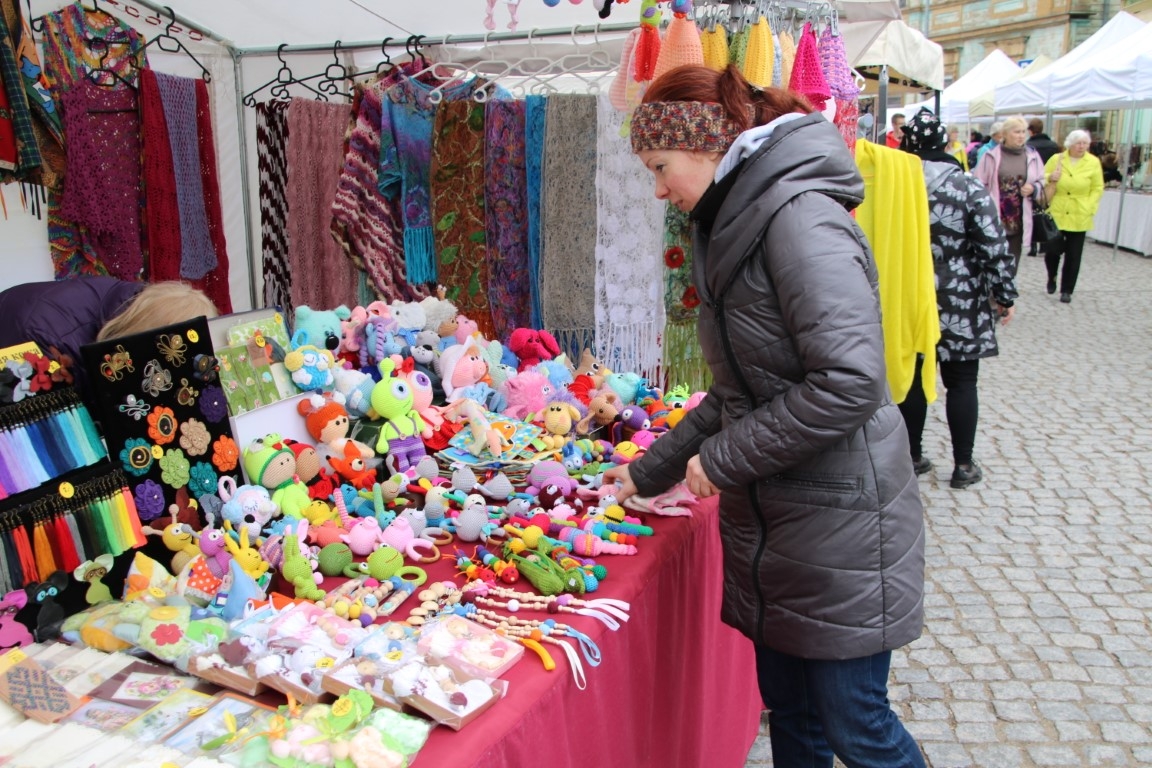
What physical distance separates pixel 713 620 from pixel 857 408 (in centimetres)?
97

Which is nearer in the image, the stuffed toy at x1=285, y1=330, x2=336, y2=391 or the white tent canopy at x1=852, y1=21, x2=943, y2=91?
the stuffed toy at x1=285, y1=330, x2=336, y2=391

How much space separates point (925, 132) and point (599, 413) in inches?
85.9

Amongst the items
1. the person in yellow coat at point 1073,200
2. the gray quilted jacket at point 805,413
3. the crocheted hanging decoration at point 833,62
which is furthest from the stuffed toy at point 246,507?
the person in yellow coat at point 1073,200

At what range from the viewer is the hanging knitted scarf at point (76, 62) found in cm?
329

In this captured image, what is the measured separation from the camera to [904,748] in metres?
1.59

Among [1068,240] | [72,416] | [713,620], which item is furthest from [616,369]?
[1068,240]

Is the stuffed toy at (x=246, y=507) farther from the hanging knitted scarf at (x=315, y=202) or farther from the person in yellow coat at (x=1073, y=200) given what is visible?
the person in yellow coat at (x=1073, y=200)

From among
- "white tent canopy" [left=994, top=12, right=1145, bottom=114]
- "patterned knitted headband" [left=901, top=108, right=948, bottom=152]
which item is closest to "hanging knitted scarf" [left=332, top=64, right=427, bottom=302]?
"patterned knitted headband" [left=901, top=108, right=948, bottom=152]

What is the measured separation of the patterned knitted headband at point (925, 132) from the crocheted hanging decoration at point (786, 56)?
128 cm

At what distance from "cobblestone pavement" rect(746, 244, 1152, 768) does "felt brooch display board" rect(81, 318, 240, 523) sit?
170cm

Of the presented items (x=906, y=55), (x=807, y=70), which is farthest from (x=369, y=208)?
(x=906, y=55)

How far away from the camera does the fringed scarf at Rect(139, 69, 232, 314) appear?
143 inches

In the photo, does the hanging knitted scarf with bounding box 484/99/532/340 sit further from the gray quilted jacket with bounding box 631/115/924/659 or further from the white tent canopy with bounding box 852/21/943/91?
the white tent canopy with bounding box 852/21/943/91

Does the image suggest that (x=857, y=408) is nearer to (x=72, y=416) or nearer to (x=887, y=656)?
(x=887, y=656)
